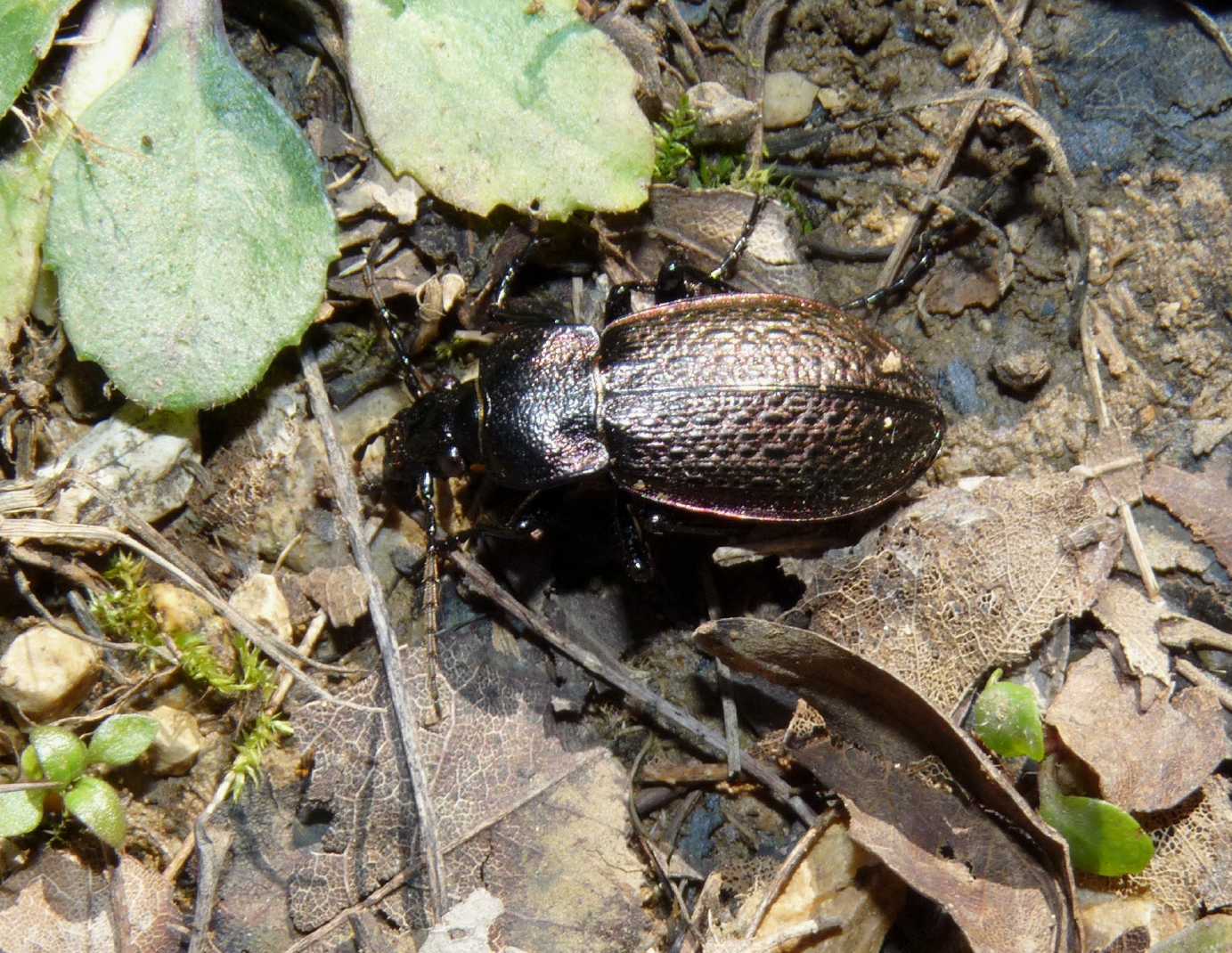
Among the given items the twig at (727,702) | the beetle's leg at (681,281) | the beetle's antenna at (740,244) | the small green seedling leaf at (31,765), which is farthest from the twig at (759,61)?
the small green seedling leaf at (31,765)

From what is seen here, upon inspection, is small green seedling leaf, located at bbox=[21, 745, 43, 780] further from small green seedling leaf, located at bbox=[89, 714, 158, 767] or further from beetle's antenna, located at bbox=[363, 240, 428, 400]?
beetle's antenna, located at bbox=[363, 240, 428, 400]

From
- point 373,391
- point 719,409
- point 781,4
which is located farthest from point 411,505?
point 781,4

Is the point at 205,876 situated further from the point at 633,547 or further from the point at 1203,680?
the point at 1203,680

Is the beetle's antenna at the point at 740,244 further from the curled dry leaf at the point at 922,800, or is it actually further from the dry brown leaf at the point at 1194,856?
the dry brown leaf at the point at 1194,856

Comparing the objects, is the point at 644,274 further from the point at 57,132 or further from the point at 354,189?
the point at 57,132

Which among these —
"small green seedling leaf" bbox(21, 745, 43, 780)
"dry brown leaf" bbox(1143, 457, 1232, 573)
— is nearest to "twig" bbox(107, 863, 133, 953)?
"small green seedling leaf" bbox(21, 745, 43, 780)

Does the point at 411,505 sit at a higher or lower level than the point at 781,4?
lower
